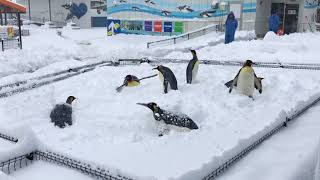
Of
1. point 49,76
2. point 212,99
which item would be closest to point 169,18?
point 49,76

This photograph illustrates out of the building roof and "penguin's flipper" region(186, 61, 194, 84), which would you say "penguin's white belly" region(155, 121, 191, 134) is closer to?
"penguin's flipper" region(186, 61, 194, 84)

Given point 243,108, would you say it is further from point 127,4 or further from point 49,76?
point 127,4

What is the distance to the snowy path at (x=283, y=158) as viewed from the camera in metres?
4.49

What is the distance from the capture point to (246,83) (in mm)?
7680

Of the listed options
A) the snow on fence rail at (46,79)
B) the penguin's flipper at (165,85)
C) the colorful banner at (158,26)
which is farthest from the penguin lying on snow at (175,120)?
the colorful banner at (158,26)

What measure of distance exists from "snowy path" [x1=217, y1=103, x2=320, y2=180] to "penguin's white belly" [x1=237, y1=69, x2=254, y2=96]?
1.72 metres

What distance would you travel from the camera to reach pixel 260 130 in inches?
217

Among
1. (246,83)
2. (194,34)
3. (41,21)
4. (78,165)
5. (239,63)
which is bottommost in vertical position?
(78,165)

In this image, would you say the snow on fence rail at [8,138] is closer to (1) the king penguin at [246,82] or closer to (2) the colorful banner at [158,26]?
(1) the king penguin at [246,82]

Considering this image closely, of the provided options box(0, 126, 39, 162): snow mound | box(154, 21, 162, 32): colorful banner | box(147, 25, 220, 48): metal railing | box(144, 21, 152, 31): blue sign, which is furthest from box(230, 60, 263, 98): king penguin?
box(144, 21, 152, 31): blue sign

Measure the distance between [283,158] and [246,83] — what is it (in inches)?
115

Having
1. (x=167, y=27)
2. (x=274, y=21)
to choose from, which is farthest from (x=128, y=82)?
(x=167, y=27)

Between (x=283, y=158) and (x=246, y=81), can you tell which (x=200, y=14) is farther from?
(x=283, y=158)

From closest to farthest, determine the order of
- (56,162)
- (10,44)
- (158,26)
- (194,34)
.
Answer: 1. (56,162)
2. (10,44)
3. (194,34)
4. (158,26)
